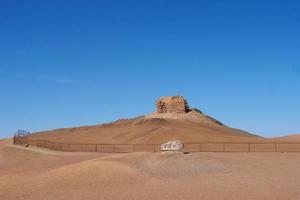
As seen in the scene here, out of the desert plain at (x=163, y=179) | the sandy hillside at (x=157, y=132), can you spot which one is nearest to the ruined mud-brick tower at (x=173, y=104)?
the sandy hillside at (x=157, y=132)

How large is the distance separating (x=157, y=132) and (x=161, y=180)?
51.8 metres

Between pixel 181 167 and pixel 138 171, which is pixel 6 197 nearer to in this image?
pixel 138 171

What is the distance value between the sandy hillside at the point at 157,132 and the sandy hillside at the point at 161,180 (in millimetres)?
37774

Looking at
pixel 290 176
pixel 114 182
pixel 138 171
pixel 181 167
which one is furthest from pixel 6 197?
pixel 290 176

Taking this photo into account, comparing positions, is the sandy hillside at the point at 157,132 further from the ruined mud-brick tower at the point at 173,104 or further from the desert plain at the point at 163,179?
the desert plain at the point at 163,179

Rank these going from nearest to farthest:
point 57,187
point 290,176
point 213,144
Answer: point 57,187, point 290,176, point 213,144

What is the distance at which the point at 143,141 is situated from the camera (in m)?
81.7

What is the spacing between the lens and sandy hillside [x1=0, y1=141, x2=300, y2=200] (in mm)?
29328

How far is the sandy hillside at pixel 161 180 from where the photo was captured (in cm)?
2933

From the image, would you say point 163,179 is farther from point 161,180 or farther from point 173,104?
point 173,104

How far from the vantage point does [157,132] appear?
86.2 m

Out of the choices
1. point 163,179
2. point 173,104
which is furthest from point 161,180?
point 173,104

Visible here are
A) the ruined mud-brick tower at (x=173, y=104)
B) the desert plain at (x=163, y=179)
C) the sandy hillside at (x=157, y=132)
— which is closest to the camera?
the desert plain at (x=163, y=179)

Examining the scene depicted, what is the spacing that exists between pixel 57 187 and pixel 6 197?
369 cm
